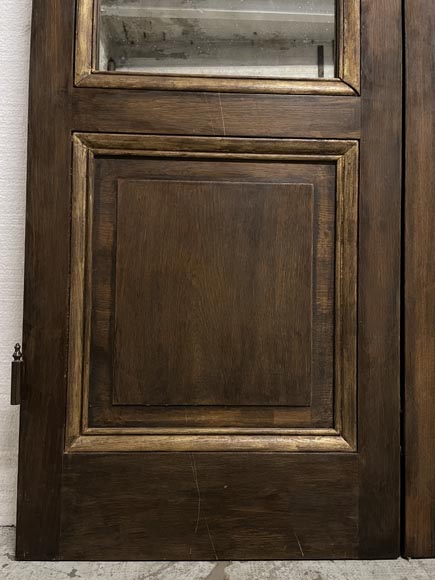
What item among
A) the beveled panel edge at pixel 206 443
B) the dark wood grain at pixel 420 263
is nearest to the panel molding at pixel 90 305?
the beveled panel edge at pixel 206 443

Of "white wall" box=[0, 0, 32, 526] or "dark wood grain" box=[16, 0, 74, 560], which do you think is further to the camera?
"white wall" box=[0, 0, 32, 526]

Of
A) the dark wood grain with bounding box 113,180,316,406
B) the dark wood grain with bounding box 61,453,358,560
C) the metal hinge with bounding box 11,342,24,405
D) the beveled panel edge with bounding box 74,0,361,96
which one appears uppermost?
the beveled panel edge with bounding box 74,0,361,96

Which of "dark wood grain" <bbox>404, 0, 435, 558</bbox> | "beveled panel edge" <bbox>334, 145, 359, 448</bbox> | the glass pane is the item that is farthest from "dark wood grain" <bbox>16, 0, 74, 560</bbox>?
"dark wood grain" <bbox>404, 0, 435, 558</bbox>

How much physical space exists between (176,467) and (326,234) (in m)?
0.49

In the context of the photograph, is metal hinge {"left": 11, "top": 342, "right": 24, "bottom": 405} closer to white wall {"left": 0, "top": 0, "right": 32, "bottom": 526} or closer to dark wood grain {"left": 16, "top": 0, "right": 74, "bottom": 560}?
dark wood grain {"left": 16, "top": 0, "right": 74, "bottom": 560}

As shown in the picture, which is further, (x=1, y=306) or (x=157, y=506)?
(x=1, y=306)

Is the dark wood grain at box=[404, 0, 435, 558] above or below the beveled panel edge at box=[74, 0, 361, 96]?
below

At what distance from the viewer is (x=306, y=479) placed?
2.70 feet

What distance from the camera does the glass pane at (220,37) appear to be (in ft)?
2.84

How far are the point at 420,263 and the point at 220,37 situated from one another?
22.1 inches

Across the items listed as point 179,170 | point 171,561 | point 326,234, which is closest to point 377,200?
point 326,234

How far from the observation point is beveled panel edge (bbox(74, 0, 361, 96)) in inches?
32.9

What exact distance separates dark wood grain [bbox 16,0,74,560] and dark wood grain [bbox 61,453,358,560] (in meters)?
0.04

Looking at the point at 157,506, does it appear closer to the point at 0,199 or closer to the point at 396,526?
the point at 396,526
